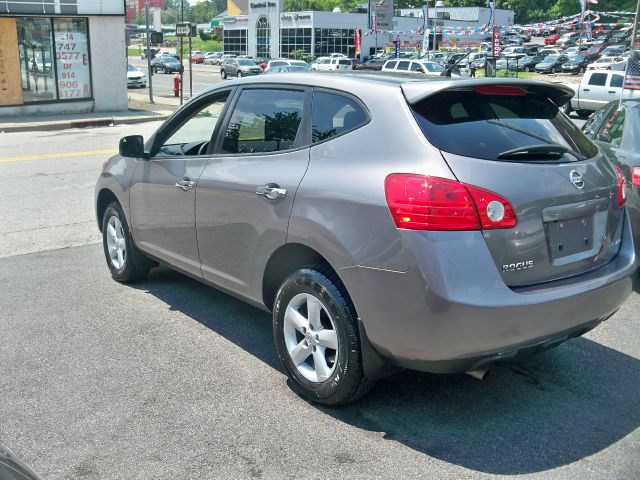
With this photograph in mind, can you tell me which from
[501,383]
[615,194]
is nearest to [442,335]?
[501,383]

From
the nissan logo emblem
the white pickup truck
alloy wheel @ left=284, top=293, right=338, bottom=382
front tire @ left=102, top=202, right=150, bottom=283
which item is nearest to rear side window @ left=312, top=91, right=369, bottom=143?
alloy wheel @ left=284, top=293, right=338, bottom=382

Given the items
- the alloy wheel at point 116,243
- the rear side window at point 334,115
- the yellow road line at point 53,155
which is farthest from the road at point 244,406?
the yellow road line at point 53,155

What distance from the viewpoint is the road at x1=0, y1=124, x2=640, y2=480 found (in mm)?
3311

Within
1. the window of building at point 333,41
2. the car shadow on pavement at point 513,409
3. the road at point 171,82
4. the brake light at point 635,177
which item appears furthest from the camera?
the window of building at point 333,41

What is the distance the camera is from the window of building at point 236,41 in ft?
283

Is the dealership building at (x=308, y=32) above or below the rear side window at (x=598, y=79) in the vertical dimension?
above

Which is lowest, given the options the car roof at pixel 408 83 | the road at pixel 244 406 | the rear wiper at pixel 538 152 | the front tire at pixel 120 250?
the road at pixel 244 406

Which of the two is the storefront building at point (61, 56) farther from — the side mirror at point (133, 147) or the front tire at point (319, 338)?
the front tire at point (319, 338)

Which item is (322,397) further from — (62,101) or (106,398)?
(62,101)

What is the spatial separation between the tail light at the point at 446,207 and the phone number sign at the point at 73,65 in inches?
814

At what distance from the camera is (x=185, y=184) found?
4766mm

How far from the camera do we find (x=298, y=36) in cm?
7631

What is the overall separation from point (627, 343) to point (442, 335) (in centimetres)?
229

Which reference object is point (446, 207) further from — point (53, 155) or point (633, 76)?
point (633, 76)
